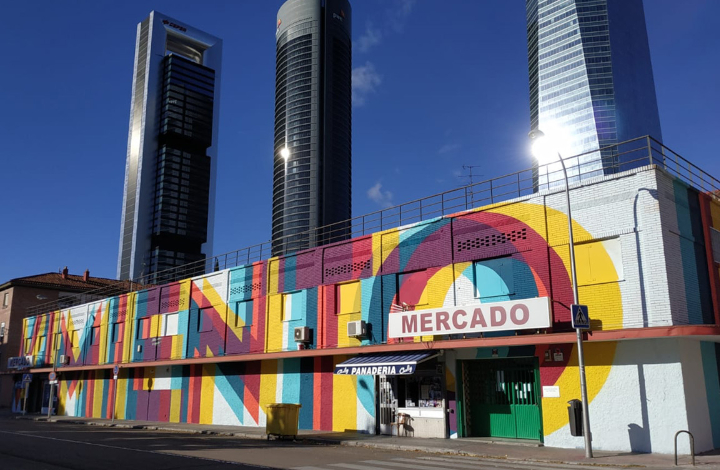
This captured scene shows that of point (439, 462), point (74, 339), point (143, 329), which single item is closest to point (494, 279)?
point (439, 462)

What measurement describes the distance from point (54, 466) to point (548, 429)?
13.7 meters

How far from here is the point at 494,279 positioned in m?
21.2

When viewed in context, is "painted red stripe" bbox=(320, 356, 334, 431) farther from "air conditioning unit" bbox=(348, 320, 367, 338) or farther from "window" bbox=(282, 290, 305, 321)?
"window" bbox=(282, 290, 305, 321)

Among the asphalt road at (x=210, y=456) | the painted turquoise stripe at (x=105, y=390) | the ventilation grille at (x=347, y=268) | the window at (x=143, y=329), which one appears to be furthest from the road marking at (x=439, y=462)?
the painted turquoise stripe at (x=105, y=390)

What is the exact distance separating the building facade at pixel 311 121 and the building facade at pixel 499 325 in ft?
425

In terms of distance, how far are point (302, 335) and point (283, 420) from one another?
16.5 ft

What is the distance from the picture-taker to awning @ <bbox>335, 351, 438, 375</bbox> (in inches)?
822

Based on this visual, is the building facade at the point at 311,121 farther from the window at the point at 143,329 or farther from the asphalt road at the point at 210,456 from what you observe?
the asphalt road at the point at 210,456

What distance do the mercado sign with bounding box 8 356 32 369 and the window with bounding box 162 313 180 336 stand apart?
64.8 ft

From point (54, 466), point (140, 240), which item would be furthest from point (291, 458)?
point (140, 240)

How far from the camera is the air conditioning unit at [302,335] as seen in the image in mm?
26922

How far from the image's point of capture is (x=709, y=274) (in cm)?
1980

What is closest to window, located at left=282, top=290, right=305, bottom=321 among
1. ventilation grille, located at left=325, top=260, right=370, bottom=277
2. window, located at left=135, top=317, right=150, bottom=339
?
ventilation grille, located at left=325, top=260, right=370, bottom=277

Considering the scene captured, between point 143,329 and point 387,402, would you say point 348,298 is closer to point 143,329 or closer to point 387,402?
point 387,402
